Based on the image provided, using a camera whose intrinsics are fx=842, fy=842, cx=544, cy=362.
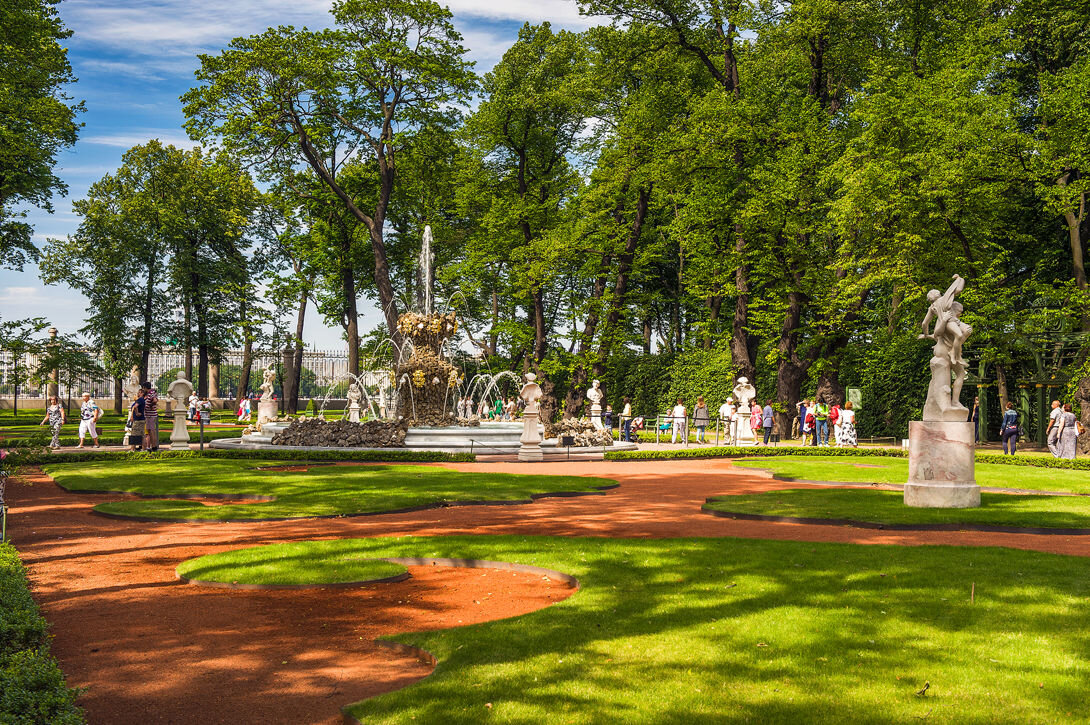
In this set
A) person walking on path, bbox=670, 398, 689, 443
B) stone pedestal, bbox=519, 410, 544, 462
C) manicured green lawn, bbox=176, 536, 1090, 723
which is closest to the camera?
manicured green lawn, bbox=176, 536, 1090, 723

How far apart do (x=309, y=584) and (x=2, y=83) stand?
24.3 m

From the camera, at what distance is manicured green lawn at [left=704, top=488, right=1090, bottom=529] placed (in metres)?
12.5

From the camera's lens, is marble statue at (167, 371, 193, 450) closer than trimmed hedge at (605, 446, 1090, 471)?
No

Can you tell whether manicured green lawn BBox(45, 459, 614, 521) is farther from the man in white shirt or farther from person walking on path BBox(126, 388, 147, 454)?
the man in white shirt

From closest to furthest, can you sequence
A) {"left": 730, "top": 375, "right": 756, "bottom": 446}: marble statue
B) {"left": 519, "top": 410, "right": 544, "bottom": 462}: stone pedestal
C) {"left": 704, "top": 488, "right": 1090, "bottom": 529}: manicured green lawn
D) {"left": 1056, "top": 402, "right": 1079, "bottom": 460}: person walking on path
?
{"left": 704, "top": 488, "right": 1090, "bottom": 529}: manicured green lawn → {"left": 1056, "top": 402, "right": 1079, "bottom": 460}: person walking on path → {"left": 519, "top": 410, "right": 544, "bottom": 462}: stone pedestal → {"left": 730, "top": 375, "right": 756, "bottom": 446}: marble statue

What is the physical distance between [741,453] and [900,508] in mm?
13895

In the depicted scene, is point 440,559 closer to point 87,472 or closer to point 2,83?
point 87,472

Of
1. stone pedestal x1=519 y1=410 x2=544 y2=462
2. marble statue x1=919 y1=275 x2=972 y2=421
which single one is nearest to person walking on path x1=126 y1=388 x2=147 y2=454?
stone pedestal x1=519 y1=410 x2=544 y2=462

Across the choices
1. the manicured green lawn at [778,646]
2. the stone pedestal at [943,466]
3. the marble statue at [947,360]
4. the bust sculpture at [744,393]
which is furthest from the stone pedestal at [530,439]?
the manicured green lawn at [778,646]

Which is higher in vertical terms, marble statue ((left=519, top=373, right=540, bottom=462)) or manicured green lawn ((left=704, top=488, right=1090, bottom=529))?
marble statue ((left=519, top=373, right=540, bottom=462))

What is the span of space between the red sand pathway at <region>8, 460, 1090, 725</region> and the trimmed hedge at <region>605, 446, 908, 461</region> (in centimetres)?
1091

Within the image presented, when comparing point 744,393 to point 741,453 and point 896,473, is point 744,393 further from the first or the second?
point 896,473

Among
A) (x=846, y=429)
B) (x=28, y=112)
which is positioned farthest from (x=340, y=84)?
(x=846, y=429)

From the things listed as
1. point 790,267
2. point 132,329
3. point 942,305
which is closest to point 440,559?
point 942,305
